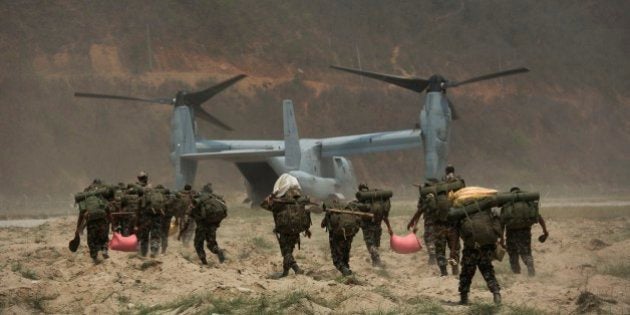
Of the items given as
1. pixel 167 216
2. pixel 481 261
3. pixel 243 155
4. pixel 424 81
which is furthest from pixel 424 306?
pixel 424 81

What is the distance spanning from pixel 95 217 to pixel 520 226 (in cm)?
815

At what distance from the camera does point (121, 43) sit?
78.3 meters

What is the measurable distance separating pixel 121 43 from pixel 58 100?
384 inches

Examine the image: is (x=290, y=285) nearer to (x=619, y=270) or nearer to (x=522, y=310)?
(x=522, y=310)

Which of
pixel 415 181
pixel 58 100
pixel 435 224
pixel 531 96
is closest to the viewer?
pixel 435 224

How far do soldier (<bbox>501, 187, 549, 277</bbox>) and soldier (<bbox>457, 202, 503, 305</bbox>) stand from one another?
3175mm

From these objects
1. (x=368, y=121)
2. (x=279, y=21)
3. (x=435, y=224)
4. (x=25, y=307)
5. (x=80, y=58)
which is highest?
(x=279, y=21)

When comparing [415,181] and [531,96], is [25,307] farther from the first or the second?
[531,96]

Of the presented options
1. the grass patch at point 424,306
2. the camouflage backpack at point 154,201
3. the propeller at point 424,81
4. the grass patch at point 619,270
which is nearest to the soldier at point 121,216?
the camouflage backpack at point 154,201

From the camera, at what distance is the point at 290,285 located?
14008mm

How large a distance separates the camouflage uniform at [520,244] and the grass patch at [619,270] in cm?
149

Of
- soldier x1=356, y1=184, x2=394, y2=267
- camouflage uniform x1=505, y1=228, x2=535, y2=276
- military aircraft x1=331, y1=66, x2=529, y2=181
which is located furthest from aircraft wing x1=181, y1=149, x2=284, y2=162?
camouflage uniform x1=505, y1=228, x2=535, y2=276

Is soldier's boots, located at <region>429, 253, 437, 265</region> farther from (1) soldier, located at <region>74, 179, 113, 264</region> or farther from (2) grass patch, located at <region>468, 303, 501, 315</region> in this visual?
(1) soldier, located at <region>74, 179, 113, 264</region>

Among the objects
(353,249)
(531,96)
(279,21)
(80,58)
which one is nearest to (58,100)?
(80,58)
